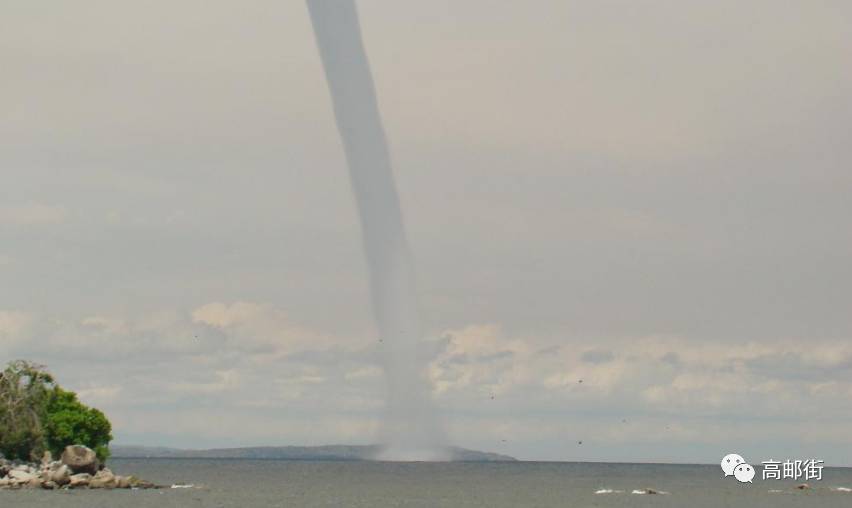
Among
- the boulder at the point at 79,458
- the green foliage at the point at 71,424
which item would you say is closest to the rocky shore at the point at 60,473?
the boulder at the point at 79,458

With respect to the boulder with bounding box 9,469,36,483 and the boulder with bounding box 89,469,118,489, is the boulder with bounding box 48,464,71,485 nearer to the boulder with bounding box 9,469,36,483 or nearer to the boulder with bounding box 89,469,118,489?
the boulder with bounding box 9,469,36,483

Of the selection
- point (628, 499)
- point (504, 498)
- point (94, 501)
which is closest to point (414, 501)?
point (504, 498)

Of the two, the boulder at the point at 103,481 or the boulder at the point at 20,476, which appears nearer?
the boulder at the point at 20,476

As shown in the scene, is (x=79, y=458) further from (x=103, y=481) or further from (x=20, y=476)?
(x=103, y=481)

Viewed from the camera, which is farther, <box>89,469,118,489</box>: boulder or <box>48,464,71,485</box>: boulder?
<box>89,469,118,489</box>: boulder

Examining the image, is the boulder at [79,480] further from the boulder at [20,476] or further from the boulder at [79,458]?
the boulder at [20,476]

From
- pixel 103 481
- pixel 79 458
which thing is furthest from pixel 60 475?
pixel 103 481

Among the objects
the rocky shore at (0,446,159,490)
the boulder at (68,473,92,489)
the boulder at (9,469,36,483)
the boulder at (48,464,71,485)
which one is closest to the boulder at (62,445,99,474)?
the rocky shore at (0,446,159,490)

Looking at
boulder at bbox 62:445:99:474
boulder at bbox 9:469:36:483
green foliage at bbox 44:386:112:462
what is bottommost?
boulder at bbox 9:469:36:483
